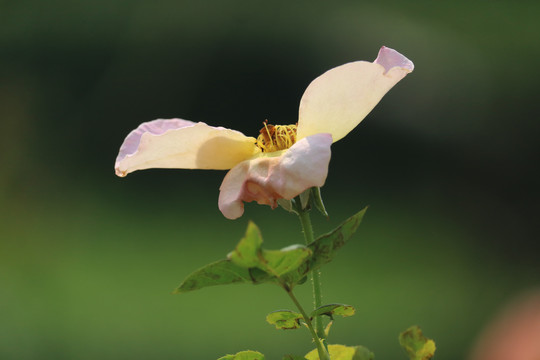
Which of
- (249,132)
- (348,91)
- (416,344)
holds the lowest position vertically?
(416,344)

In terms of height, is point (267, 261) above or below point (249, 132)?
below

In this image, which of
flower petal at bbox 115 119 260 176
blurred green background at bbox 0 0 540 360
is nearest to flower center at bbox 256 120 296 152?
Result: flower petal at bbox 115 119 260 176

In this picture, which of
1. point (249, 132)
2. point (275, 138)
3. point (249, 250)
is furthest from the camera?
point (249, 132)

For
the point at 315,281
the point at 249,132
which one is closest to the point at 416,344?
the point at 315,281

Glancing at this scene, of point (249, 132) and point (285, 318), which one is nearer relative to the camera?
point (285, 318)

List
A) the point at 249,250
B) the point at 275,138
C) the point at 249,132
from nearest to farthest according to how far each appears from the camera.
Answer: the point at 249,250
the point at 275,138
the point at 249,132

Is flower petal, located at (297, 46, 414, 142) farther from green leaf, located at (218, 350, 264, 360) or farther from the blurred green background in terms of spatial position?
the blurred green background

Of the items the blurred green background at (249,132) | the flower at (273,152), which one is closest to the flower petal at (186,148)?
the flower at (273,152)

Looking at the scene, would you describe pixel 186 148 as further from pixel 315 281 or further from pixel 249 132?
pixel 249 132
